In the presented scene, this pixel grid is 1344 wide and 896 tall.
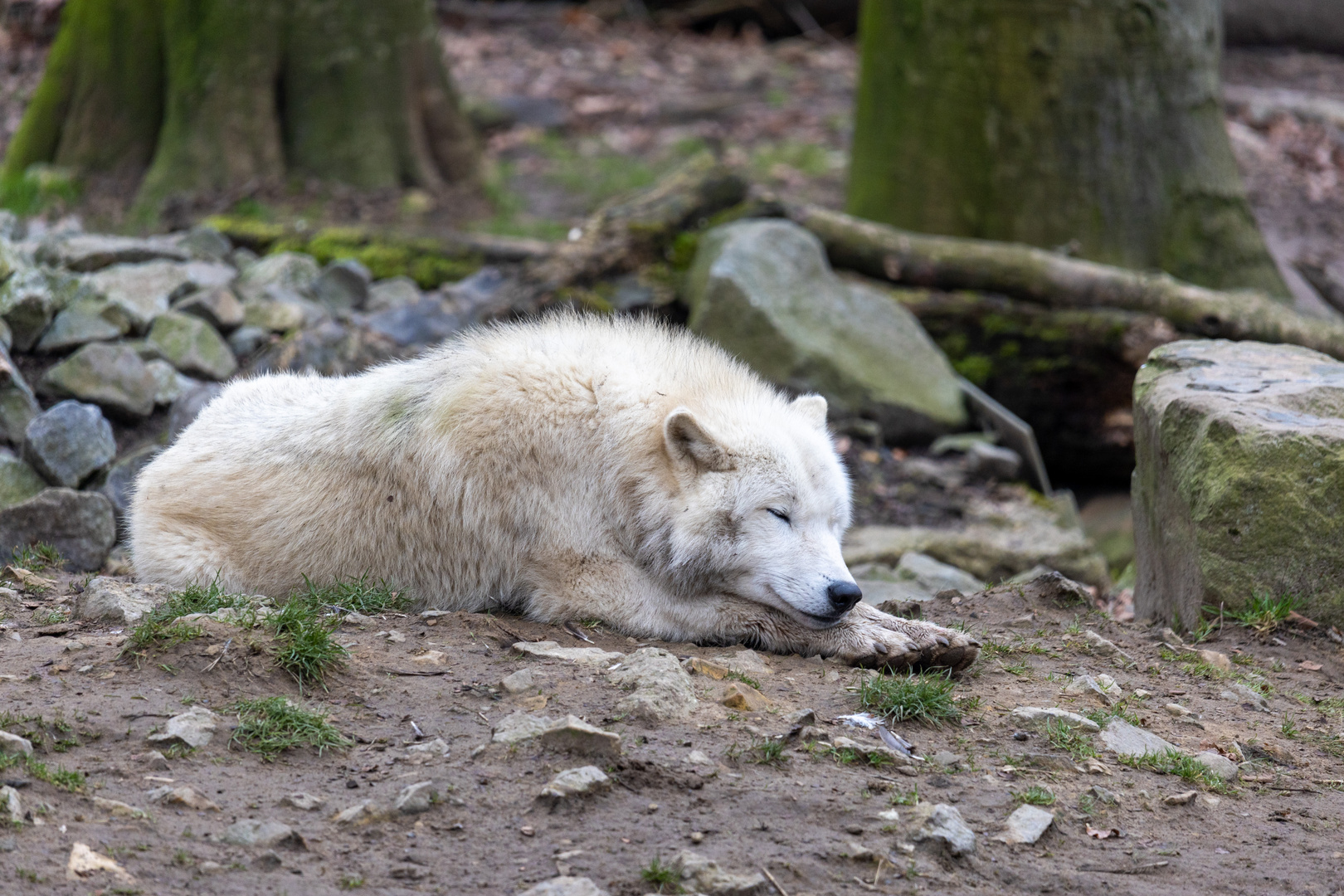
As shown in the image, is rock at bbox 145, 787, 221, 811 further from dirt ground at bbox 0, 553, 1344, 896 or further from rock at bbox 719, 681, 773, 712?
rock at bbox 719, 681, 773, 712

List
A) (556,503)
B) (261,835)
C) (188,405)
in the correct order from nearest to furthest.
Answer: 1. (261,835)
2. (556,503)
3. (188,405)

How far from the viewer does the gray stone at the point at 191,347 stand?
24.6ft

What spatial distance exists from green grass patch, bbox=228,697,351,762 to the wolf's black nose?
187cm

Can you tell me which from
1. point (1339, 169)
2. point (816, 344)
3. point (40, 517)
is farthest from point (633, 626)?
point (1339, 169)

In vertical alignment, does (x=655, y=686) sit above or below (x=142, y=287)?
below

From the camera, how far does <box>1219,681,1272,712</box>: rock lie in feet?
14.7

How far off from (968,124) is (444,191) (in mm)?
5121

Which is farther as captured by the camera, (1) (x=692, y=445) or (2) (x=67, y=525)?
(2) (x=67, y=525)

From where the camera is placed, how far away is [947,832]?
3201mm

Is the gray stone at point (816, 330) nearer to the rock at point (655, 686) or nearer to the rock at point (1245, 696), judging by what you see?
the rock at point (1245, 696)

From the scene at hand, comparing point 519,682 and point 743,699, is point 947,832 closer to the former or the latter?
point 743,699

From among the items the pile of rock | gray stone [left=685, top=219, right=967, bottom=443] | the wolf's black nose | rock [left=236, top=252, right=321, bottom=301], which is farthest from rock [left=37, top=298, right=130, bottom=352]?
the wolf's black nose

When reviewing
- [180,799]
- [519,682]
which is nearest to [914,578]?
[519,682]

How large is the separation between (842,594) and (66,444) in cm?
438
